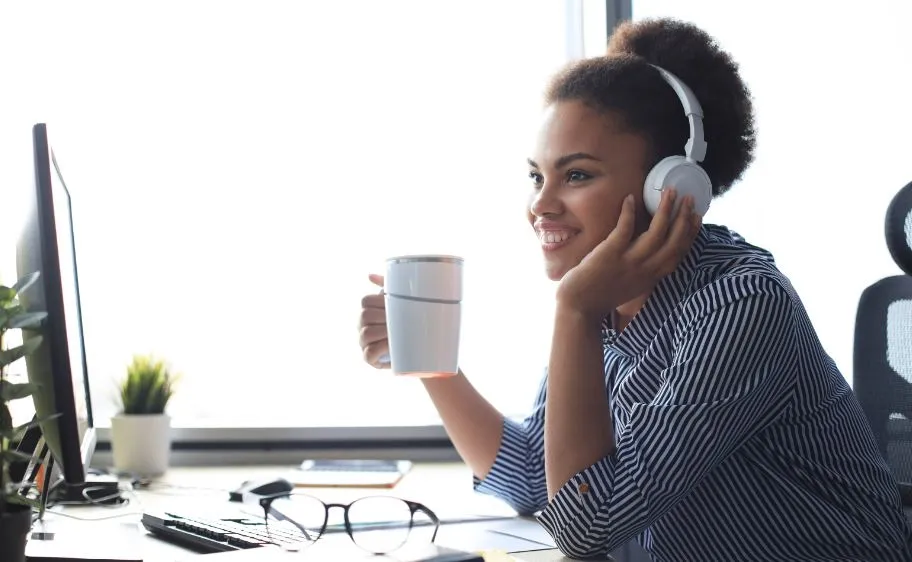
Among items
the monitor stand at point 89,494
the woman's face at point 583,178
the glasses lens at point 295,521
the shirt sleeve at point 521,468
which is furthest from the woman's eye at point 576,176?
the monitor stand at point 89,494

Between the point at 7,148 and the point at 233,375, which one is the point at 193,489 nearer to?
the point at 233,375

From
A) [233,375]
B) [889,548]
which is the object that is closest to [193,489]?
[233,375]

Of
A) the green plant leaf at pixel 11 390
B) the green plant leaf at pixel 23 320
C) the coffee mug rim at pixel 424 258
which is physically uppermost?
the coffee mug rim at pixel 424 258

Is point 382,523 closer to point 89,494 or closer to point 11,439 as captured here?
point 11,439

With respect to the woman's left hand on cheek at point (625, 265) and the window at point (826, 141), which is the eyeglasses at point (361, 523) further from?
the window at point (826, 141)

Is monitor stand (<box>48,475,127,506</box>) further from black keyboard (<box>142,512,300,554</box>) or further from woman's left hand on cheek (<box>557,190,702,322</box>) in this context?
woman's left hand on cheek (<box>557,190,702,322</box>)

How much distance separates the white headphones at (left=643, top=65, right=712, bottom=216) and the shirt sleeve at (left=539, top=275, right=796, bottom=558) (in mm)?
128

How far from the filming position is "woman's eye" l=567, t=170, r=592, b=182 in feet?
3.52

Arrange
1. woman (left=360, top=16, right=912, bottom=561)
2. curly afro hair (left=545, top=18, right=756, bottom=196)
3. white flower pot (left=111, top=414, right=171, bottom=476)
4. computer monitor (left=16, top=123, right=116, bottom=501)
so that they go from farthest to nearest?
white flower pot (left=111, top=414, right=171, bottom=476)
curly afro hair (left=545, top=18, right=756, bottom=196)
woman (left=360, top=16, right=912, bottom=561)
computer monitor (left=16, top=123, right=116, bottom=501)

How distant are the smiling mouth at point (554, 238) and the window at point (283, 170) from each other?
2.44ft

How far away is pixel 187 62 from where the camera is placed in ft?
6.26

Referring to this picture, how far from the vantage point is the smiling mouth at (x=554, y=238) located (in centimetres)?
109

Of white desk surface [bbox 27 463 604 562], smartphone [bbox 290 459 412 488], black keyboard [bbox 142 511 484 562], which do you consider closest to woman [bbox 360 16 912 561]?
Answer: white desk surface [bbox 27 463 604 562]

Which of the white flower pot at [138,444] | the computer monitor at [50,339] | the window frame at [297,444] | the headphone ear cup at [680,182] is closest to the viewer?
the computer monitor at [50,339]
